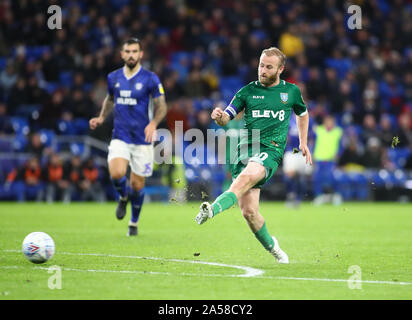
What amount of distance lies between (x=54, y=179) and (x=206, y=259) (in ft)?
40.0

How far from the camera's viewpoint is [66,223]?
45.2 feet

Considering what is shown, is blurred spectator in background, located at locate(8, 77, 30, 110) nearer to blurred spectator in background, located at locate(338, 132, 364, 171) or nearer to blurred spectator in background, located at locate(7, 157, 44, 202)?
blurred spectator in background, located at locate(7, 157, 44, 202)

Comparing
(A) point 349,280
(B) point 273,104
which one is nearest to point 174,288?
(A) point 349,280

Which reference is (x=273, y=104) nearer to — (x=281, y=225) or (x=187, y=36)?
(x=281, y=225)

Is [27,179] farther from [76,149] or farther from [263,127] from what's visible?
[263,127]

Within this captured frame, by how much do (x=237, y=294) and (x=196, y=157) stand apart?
15.1 m

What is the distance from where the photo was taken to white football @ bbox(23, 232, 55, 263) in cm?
771

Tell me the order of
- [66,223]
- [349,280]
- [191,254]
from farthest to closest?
1. [66,223]
2. [191,254]
3. [349,280]

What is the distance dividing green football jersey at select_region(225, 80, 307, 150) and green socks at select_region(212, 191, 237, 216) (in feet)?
2.88

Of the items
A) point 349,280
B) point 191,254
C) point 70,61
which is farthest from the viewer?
point 70,61

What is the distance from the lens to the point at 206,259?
864 centimetres

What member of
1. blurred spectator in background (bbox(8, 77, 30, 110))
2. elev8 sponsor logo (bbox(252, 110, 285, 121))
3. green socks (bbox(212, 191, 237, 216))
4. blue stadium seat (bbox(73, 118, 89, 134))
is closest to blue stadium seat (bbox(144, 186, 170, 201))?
blue stadium seat (bbox(73, 118, 89, 134))

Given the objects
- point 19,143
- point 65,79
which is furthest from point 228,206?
point 65,79

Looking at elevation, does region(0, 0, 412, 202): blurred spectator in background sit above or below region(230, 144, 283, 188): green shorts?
above
